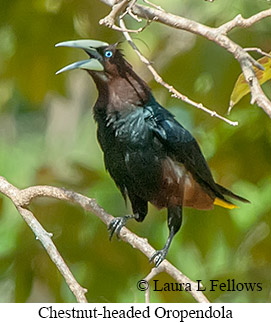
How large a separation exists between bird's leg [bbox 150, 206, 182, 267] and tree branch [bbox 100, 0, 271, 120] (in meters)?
0.21

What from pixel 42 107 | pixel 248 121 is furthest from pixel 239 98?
pixel 42 107

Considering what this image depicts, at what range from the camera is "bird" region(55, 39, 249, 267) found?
2.44 feet

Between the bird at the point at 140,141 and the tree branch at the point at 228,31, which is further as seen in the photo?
the bird at the point at 140,141

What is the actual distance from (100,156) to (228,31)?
260 millimetres

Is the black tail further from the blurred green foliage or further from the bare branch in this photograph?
the bare branch

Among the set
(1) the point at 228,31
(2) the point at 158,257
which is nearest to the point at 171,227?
(2) the point at 158,257

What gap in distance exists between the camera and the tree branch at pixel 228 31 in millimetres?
512

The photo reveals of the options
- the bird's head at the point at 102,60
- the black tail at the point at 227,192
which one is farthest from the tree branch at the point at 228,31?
the black tail at the point at 227,192

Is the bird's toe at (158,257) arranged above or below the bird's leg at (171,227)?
below

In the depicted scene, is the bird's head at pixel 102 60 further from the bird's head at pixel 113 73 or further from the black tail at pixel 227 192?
the black tail at pixel 227 192

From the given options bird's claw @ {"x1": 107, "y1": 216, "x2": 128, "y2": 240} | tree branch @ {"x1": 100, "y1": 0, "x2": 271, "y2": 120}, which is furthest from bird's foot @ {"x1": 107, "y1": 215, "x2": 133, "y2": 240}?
tree branch @ {"x1": 100, "y1": 0, "x2": 271, "y2": 120}

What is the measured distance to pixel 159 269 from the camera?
748 millimetres

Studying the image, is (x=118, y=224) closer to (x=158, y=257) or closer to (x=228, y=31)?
(x=158, y=257)

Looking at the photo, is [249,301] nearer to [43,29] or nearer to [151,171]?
[151,171]
